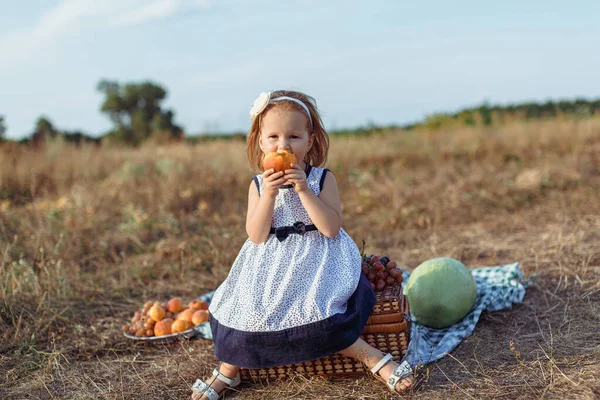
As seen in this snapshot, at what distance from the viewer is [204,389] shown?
286 centimetres

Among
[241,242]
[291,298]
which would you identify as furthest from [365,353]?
[241,242]

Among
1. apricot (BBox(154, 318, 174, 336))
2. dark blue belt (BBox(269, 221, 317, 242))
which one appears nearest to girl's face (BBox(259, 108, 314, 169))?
dark blue belt (BBox(269, 221, 317, 242))

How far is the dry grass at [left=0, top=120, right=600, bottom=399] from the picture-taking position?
3.03 m

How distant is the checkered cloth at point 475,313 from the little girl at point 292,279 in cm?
44

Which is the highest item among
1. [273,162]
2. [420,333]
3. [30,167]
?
[273,162]

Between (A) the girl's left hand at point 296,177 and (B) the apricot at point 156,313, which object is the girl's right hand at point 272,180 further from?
(B) the apricot at point 156,313

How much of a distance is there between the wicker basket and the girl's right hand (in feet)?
2.76

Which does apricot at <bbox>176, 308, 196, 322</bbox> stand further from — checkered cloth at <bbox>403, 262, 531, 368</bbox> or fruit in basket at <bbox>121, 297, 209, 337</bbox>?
checkered cloth at <bbox>403, 262, 531, 368</bbox>

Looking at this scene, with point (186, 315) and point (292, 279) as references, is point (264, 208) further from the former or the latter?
point (186, 315)

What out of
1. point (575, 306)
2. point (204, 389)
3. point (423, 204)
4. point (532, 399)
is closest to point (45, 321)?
point (204, 389)

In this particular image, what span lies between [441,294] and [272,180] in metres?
1.46

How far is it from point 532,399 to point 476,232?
3.49 m

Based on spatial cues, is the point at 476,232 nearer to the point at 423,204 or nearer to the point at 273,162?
the point at 423,204

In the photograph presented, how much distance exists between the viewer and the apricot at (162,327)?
3.68m
